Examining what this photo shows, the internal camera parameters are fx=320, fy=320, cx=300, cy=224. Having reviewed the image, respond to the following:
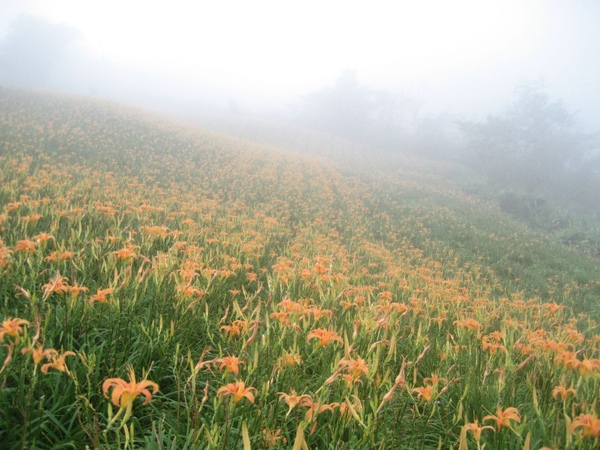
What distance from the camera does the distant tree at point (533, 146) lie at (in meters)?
31.5

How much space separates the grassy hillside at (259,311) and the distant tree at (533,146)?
19.5 meters

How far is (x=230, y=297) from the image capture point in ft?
10.9

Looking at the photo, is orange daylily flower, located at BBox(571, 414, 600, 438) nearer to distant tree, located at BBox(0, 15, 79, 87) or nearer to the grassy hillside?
the grassy hillside

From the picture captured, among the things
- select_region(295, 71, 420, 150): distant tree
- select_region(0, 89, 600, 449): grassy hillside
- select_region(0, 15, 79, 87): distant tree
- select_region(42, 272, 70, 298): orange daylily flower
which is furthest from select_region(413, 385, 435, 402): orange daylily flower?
select_region(0, 15, 79, 87): distant tree

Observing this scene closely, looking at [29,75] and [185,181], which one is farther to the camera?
[29,75]

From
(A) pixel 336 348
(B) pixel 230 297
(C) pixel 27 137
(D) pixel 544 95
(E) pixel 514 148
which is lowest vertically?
(B) pixel 230 297

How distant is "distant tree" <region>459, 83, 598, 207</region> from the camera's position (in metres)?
31.5

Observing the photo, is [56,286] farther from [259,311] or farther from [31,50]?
[31,50]

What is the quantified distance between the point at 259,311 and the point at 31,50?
244ft

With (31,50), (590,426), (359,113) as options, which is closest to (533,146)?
(359,113)

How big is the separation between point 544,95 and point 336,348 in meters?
42.3

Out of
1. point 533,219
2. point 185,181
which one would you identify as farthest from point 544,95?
point 185,181

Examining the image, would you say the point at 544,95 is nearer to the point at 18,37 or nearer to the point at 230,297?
the point at 230,297

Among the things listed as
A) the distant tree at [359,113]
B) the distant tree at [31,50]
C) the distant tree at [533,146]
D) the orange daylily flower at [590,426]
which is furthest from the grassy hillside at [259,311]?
the distant tree at [31,50]
